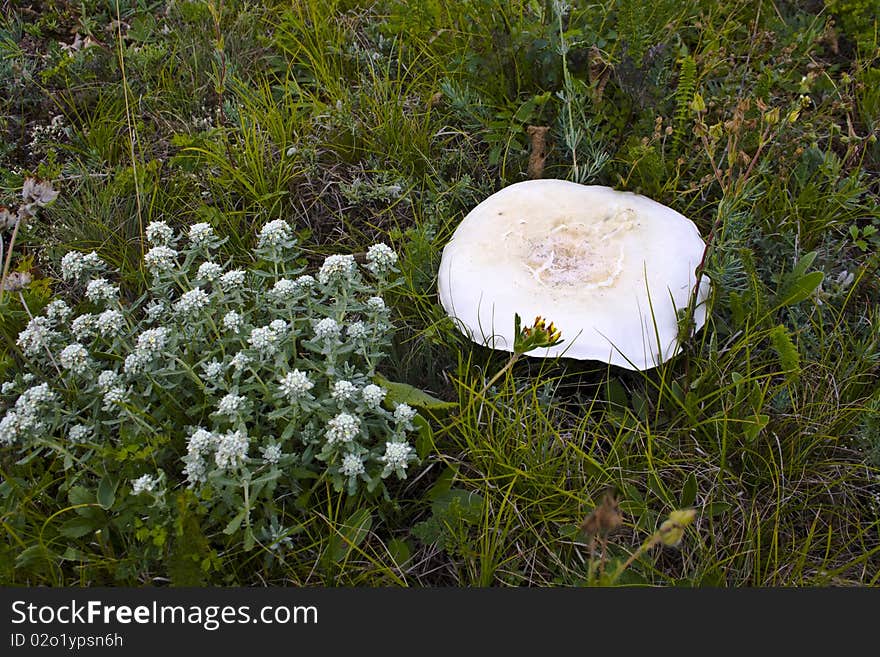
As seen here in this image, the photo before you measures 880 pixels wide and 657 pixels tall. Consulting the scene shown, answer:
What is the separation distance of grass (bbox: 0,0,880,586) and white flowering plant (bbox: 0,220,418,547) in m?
0.10

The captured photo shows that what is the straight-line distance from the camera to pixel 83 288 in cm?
280

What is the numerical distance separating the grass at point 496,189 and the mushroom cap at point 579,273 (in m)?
0.14

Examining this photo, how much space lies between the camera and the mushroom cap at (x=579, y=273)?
222 centimetres

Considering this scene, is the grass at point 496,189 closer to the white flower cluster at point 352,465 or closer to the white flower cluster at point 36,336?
the white flower cluster at point 352,465

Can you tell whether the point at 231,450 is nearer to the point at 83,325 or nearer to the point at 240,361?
the point at 240,361

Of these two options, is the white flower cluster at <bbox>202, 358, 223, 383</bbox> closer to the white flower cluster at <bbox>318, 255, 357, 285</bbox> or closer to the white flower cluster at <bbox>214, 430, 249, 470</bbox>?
the white flower cluster at <bbox>214, 430, 249, 470</bbox>

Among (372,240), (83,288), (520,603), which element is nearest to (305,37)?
(372,240)

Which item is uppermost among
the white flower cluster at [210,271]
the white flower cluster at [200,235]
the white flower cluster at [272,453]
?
the white flower cluster at [200,235]

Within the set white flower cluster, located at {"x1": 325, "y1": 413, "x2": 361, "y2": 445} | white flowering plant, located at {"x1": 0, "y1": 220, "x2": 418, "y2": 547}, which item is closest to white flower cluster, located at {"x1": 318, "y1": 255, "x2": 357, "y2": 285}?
white flowering plant, located at {"x1": 0, "y1": 220, "x2": 418, "y2": 547}

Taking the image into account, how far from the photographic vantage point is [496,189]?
310cm

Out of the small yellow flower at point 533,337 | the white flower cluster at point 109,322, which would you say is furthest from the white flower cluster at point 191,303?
the small yellow flower at point 533,337

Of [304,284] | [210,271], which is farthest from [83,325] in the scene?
[304,284]

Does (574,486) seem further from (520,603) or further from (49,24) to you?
(49,24)

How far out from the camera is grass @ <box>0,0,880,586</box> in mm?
2057
